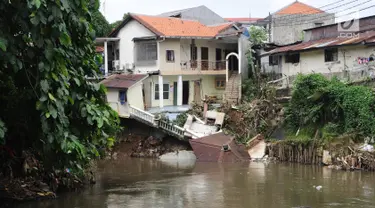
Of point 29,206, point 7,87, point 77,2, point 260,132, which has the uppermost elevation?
point 77,2

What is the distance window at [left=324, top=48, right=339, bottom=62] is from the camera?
26859 millimetres

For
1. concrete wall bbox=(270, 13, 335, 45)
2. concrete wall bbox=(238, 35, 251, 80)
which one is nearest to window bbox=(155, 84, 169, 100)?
concrete wall bbox=(238, 35, 251, 80)

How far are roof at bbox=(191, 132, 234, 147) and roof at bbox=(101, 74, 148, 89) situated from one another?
660cm

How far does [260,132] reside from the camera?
25.9 meters

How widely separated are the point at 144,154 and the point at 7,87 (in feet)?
55.7

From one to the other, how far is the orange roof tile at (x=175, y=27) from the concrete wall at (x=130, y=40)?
1.65 feet

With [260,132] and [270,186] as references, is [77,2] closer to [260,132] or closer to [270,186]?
[270,186]

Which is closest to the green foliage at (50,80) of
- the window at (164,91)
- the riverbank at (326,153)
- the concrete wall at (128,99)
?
the riverbank at (326,153)

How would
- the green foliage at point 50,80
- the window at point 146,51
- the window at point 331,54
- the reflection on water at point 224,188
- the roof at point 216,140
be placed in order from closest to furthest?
the green foliage at point 50,80 < the reflection on water at point 224,188 < the roof at point 216,140 < the window at point 331,54 < the window at point 146,51

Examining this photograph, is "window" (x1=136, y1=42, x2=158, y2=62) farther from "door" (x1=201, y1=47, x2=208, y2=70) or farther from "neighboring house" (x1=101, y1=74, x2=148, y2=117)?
"door" (x1=201, y1=47, x2=208, y2=70)

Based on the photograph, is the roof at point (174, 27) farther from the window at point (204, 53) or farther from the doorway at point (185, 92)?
the doorway at point (185, 92)

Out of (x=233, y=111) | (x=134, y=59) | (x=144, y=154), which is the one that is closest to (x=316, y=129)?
(x=233, y=111)

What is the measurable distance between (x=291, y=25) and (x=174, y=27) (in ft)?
32.7

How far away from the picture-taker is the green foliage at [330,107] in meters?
21.6
